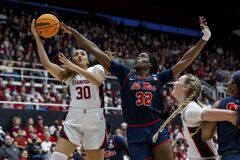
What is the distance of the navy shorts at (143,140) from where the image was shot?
582 cm

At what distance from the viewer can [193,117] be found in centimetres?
446

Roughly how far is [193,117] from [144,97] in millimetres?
1575

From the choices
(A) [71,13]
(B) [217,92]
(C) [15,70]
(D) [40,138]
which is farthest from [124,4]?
(D) [40,138]

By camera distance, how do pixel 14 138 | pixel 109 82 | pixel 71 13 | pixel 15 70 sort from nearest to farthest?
1. pixel 14 138
2. pixel 15 70
3. pixel 109 82
4. pixel 71 13

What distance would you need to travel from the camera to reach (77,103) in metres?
6.70

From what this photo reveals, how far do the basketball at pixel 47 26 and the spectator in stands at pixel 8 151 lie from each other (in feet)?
20.2

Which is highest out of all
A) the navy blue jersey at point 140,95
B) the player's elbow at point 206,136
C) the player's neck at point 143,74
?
the player's neck at point 143,74

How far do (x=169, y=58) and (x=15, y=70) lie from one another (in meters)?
11.0

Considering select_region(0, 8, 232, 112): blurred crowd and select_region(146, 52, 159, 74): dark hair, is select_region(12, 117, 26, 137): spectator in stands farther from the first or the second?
select_region(146, 52, 159, 74): dark hair

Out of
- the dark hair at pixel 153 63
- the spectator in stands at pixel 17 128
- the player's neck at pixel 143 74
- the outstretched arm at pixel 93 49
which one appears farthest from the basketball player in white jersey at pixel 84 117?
the spectator in stands at pixel 17 128

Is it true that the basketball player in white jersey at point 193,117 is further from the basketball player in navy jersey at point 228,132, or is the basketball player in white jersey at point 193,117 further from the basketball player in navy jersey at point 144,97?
the basketball player in navy jersey at point 144,97

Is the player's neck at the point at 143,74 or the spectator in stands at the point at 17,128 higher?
the player's neck at the point at 143,74

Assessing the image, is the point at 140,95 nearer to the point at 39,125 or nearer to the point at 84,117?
the point at 84,117

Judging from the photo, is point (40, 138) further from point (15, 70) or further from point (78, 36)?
point (78, 36)
